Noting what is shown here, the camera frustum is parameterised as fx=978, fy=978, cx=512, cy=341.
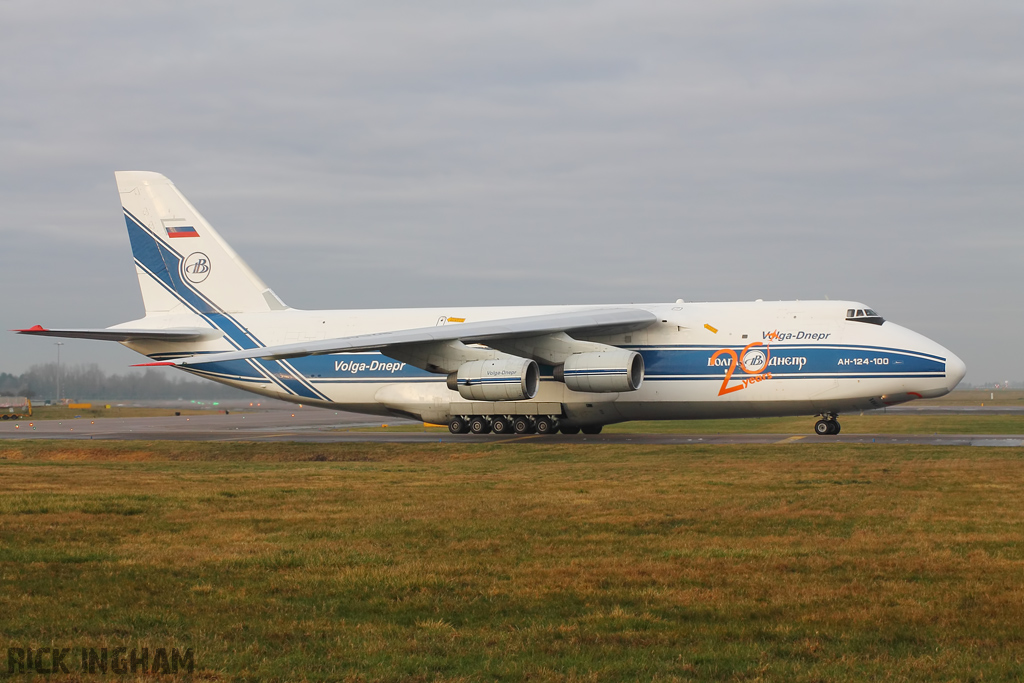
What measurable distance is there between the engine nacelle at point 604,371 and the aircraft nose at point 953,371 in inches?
316

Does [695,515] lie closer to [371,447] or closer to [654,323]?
[371,447]

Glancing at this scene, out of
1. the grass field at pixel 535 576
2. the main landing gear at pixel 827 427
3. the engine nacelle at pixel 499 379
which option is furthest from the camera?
the main landing gear at pixel 827 427

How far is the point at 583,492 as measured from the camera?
13.6 metres

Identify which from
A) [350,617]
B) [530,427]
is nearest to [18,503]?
[350,617]

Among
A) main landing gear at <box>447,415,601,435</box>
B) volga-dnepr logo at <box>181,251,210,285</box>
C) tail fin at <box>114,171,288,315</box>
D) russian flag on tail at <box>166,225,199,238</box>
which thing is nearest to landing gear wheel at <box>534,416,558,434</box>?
main landing gear at <box>447,415,601,435</box>

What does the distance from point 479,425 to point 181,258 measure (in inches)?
470

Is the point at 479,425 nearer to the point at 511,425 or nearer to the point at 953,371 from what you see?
the point at 511,425

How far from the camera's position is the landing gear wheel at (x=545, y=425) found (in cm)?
2897

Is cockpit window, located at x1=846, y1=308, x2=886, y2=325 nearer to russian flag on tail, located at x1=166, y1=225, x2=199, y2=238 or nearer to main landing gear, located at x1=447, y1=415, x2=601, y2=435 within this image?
main landing gear, located at x1=447, y1=415, x2=601, y2=435

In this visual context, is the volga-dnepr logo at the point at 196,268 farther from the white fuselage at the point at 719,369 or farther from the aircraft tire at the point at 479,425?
the aircraft tire at the point at 479,425

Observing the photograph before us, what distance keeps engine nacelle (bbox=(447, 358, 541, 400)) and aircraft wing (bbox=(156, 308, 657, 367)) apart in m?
0.78

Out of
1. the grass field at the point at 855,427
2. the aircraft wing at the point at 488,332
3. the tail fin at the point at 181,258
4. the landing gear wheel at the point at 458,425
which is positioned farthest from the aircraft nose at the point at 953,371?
the tail fin at the point at 181,258

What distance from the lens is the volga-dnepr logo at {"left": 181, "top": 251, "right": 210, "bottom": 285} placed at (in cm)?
3291

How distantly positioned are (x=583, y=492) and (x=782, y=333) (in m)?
15.0
